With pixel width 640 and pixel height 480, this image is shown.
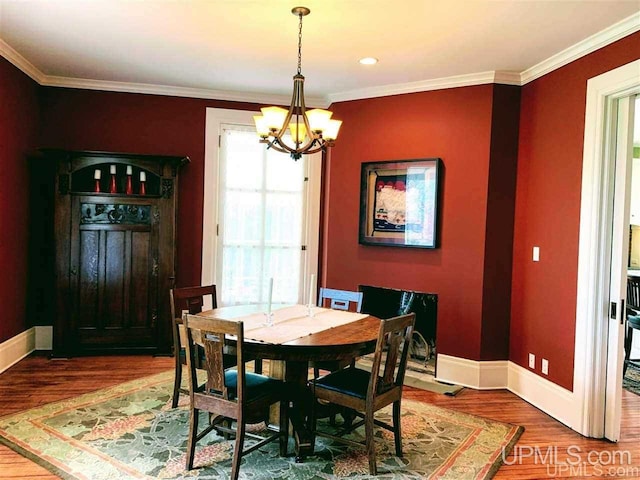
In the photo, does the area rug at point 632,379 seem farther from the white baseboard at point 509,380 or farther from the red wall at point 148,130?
the red wall at point 148,130

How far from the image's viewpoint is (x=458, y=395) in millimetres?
4070

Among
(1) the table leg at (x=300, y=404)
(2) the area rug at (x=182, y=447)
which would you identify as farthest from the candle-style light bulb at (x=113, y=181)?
(1) the table leg at (x=300, y=404)

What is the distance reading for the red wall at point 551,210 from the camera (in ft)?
11.6

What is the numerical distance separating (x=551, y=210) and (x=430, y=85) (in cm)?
154

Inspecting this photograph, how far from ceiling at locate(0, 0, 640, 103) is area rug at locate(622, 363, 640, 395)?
2.88 meters

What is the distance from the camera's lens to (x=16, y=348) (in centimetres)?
452

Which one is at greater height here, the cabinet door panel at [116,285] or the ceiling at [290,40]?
the ceiling at [290,40]

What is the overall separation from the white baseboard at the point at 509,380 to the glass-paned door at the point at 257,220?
1.79 meters

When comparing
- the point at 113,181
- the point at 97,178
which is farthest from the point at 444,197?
the point at 97,178

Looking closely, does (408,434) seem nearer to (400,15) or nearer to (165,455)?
(165,455)

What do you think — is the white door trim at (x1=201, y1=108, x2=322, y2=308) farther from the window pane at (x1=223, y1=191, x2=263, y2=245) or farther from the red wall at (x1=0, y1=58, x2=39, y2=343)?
the red wall at (x1=0, y1=58, x2=39, y2=343)

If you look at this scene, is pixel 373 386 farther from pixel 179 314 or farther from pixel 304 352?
pixel 179 314

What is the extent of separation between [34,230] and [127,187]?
101 centimetres

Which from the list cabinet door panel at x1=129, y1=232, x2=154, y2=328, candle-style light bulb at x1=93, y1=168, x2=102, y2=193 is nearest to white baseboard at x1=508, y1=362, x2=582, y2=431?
cabinet door panel at x1=129, y1=232, x2=154, y2=328
